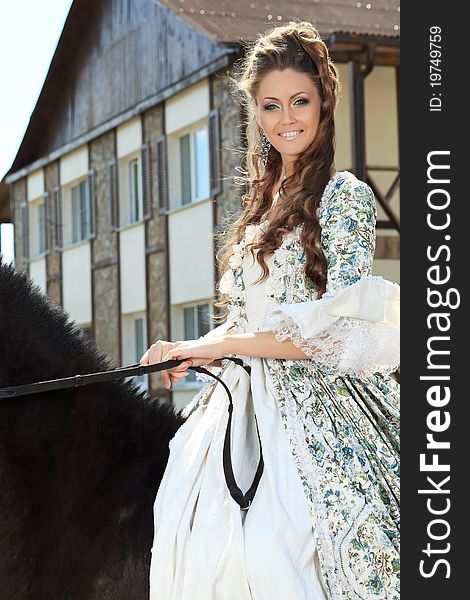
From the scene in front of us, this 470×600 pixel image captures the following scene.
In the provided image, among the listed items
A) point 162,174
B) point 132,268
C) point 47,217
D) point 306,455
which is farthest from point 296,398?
point 47,217

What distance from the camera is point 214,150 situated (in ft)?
53.7

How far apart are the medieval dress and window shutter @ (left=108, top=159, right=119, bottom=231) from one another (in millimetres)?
16755

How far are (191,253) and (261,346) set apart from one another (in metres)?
14.4

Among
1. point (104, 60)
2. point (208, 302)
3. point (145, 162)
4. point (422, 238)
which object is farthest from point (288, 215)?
point (104, 60)

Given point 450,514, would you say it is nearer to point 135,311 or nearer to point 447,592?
point 447,592

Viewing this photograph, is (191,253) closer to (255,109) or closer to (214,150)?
(214,150)

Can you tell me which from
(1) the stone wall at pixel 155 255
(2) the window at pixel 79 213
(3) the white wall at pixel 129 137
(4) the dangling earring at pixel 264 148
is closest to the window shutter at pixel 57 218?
(2) the window at pixel 79 213

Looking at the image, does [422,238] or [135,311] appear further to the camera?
[135,311]

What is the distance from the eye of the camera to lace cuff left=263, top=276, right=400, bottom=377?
2.98 metres

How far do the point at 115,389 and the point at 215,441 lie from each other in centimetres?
37

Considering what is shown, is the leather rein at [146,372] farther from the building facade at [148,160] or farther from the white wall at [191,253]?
the white wall at [191,253]

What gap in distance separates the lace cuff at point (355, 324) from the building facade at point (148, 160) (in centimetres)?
1060

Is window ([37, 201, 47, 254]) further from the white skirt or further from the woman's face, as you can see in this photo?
the white skirt

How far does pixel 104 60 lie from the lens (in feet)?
67.3
